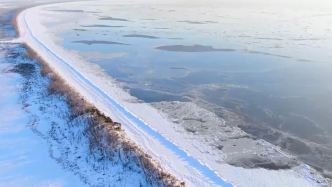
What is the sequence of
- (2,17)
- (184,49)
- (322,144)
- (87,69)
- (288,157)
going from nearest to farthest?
1. (288,157)
2. (322,144)
3. (87,69)
4. (184,49)
5. (2,17)

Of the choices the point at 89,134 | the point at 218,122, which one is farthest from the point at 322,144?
the point at 89,134

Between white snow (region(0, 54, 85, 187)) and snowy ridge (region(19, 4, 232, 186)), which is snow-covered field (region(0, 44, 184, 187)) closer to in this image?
white snow (region(0, 54, 85, 187))

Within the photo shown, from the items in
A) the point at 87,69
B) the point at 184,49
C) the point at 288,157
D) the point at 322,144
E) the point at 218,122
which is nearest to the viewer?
the point at 288,157

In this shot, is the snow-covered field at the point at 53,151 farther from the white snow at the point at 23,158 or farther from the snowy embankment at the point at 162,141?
the snowy embankment at the point at 162,141

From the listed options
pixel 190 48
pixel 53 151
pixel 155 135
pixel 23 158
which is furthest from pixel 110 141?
pixel 190 48

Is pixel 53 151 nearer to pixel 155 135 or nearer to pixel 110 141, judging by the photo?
pixel 110 141

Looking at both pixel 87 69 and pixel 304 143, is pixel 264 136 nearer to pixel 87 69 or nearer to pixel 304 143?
pixel 304 143

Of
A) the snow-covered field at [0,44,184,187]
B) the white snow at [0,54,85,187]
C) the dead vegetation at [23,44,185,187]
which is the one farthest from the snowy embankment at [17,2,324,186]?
the white snow at [0,54,85,187]
